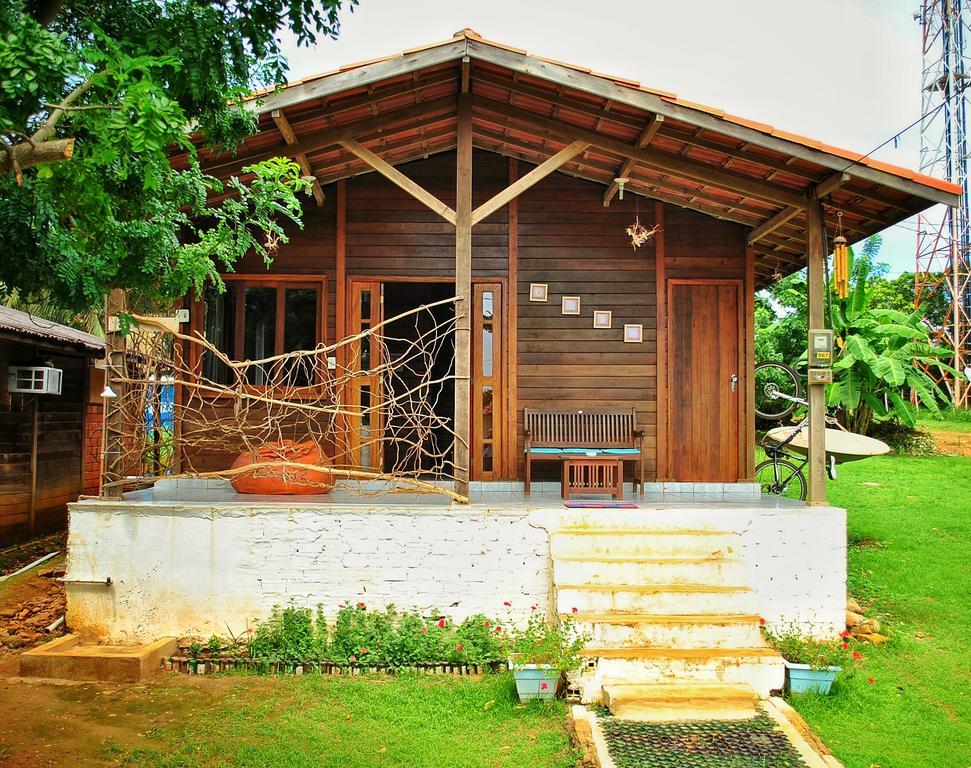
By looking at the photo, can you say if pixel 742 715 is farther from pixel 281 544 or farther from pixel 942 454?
pixel 942 454

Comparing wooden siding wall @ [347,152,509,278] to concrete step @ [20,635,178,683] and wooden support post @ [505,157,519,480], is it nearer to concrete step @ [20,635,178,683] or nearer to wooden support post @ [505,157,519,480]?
wooden support post @ [505,157,519,480]

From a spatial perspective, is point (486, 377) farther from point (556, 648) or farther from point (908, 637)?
point (908, 637)

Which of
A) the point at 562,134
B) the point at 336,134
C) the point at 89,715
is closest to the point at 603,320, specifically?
the point at 562,134

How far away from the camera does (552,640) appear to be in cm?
499

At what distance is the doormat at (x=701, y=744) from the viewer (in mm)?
3980

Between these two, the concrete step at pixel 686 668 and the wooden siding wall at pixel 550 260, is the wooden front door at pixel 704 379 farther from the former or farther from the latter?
the concrete step at pixel 686 668

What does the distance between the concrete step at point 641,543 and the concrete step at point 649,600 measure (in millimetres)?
422

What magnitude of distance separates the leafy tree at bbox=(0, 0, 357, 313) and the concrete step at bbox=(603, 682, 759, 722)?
12.1ft

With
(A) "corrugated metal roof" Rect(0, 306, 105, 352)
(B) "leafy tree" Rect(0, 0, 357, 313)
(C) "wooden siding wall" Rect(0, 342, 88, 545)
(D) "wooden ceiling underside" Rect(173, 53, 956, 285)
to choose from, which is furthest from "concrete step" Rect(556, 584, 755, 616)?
(C) "wooden siding wall" Rect(0, 342, 88, 545)

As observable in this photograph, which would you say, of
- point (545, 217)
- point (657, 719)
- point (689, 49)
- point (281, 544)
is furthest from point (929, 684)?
point (689, 49)

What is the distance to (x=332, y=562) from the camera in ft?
19.0

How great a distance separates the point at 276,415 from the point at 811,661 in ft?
16.7

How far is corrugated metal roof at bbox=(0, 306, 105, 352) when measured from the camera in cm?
783

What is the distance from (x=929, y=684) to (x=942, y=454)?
11536mm
